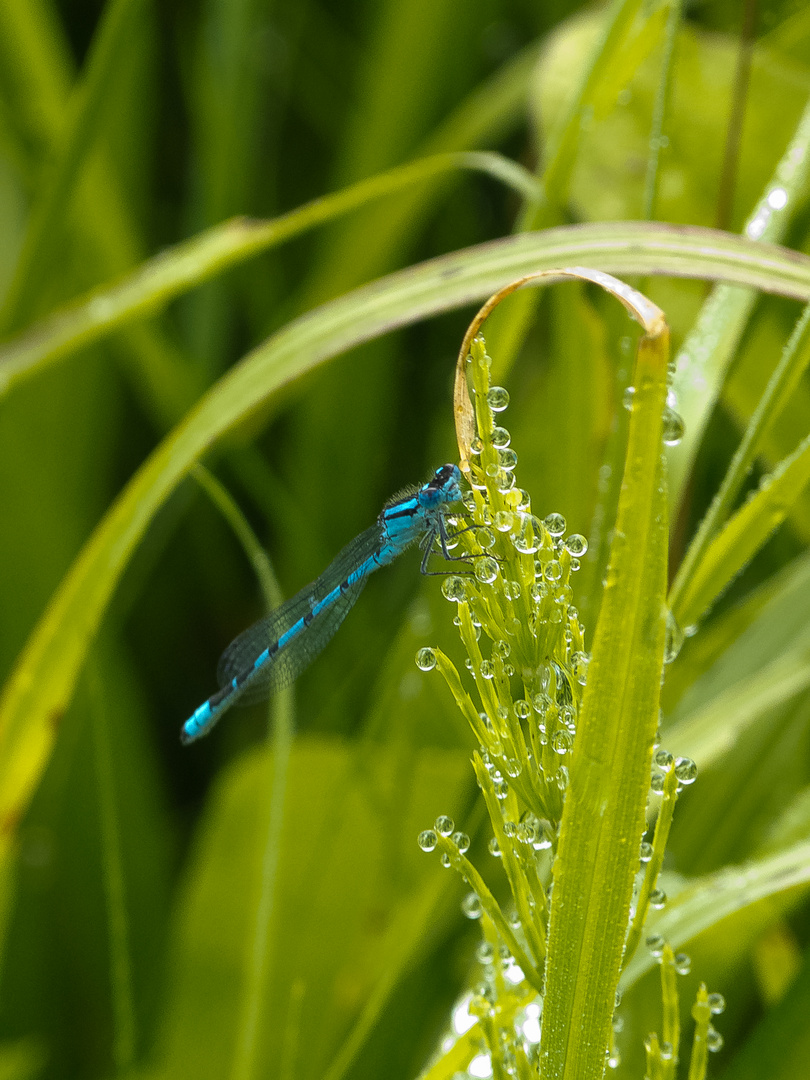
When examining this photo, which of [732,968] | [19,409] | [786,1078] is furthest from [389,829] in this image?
[19,409]

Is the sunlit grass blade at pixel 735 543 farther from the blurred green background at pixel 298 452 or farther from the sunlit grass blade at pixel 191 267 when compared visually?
the sunlit grass blade at pixel 191 267

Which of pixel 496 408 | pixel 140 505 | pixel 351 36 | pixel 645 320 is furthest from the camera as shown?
pixel 351 36

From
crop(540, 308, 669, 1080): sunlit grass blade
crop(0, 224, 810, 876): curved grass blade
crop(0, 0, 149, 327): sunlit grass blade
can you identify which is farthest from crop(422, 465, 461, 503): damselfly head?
crop(0, 0, 149, 327): sunlit grass blade

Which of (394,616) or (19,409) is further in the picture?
(19,409)

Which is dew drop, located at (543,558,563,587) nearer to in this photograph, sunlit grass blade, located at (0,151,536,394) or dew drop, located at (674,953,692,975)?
dew drop, located at (674,953,692,975)

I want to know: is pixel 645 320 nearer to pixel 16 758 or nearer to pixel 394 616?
pixel 16 758

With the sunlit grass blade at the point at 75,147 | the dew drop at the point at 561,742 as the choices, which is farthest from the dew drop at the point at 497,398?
the sunlit grass blade at the point at 75,147
